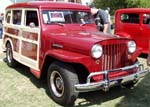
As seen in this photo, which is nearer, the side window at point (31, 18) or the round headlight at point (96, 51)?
the round headlight at point (96, 51)

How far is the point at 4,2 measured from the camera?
22.0 metres

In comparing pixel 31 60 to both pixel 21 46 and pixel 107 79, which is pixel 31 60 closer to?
pixel 21 46

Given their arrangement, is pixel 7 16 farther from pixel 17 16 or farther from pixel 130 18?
pixel 130 18

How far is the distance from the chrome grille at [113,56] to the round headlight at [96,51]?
0.14m

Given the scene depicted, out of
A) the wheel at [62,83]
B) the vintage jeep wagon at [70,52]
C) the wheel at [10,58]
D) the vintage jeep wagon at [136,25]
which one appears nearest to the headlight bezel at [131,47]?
the vintage jeep wagon at [70,52]

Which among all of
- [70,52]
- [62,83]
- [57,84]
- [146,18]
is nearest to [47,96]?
[57,84]

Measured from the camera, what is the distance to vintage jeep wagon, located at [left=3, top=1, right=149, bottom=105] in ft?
15.9

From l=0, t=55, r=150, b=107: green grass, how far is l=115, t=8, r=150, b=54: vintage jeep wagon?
Result: 332 cm

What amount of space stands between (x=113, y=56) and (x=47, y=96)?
4.99ft

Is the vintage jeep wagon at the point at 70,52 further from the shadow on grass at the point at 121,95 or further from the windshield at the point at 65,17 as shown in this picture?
the shadow on grass at the point at 121,95

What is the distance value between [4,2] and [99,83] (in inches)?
734

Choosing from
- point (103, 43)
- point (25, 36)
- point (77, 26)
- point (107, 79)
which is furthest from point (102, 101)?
point (25, 36)

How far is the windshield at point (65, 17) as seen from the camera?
19.7 feet

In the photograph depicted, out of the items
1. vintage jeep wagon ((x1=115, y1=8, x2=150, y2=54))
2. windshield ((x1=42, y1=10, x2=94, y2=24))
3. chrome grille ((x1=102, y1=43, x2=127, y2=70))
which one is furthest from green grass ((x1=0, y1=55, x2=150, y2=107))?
vintage jeep wagon ((x1=115, y1=8, x2=150, y2=54))
